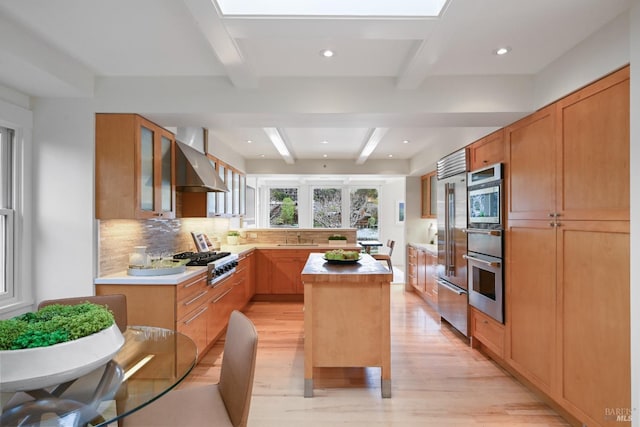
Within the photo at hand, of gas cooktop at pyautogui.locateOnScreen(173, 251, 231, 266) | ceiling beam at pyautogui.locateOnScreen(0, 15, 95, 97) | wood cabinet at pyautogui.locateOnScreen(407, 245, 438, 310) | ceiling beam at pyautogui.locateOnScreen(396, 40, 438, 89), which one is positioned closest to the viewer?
ceiling beam at pyautogui.locateOnScreen(0, 15, 95, 97)

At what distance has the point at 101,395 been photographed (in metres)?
1.24

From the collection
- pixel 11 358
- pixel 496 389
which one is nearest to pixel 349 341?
pixel 496 389

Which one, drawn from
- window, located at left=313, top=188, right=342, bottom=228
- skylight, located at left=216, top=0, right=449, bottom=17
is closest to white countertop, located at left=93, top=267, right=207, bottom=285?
skylight, located at left=216, top=0, right=449, bottom=17

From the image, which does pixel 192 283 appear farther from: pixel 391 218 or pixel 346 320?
pixel 391 218

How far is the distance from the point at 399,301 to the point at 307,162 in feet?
10.2

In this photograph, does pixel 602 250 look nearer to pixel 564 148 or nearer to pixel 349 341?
pixel 564 148

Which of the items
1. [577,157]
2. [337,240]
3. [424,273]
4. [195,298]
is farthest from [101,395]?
[337,240]

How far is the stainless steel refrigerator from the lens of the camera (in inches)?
151

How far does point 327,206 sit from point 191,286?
6890 millimetres

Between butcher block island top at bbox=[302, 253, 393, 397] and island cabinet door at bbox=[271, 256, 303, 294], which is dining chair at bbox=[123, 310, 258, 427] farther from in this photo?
island cabinet door at bbox=[271, 256, 303, 294]

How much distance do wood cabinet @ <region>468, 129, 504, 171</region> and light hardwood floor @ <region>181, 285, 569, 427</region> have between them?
1.92m

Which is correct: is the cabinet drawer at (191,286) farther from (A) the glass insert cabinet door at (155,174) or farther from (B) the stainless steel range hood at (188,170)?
(B) the stainless steel range hood at (188,170)

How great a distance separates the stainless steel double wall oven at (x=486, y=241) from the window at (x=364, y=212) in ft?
20.0

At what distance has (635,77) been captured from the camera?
1.74m
